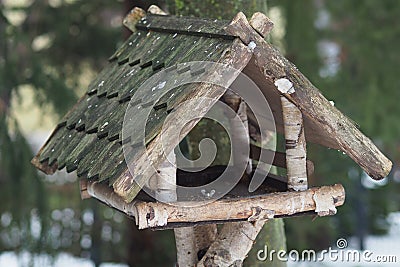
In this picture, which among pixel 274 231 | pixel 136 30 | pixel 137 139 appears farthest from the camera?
pixel 274 231

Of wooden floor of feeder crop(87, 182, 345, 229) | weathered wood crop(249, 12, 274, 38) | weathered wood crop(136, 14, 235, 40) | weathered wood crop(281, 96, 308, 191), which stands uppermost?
weathered wood crop(136, 14, 235, 40)

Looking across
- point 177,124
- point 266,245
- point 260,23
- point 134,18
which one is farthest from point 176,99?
point 266,245

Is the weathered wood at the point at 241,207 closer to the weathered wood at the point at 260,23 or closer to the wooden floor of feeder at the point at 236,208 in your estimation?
the wooden floor of feeder at the point at 236,208

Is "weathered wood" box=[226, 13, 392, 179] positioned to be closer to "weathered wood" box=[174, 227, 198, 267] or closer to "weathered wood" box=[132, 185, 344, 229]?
"weathered wood" box=[132, 185, 344, 229]

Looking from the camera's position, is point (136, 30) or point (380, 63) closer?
point (136, 30)

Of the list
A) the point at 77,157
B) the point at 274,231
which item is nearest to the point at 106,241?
the point at 274,231

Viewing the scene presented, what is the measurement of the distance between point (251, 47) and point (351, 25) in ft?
11.2

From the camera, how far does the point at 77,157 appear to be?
1.86 m

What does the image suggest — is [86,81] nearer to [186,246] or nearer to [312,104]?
[186,246]

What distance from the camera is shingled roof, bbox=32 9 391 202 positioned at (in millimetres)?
1600

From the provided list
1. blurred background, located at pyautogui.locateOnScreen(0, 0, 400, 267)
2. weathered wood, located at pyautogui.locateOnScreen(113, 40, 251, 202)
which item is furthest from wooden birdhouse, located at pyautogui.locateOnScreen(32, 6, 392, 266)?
blurred background, located at pyautogui.locateOnScreen(0, 0, 400, 267)

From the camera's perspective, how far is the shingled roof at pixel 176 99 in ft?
5.25

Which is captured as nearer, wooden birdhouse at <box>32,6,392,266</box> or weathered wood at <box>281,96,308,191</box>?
wooden birdhouse at <box>32,6,392,266</box>

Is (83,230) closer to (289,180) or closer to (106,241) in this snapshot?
(106,241)
